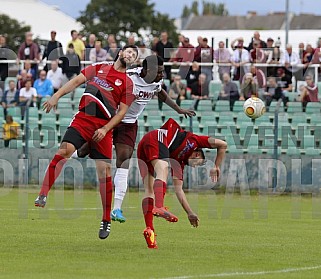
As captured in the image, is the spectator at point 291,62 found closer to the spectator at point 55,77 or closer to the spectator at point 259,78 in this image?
the spectator at point 259,78

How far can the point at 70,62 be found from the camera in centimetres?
2561

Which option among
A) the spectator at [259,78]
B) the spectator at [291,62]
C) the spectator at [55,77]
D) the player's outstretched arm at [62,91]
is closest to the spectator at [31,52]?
the spectator at [55,77]

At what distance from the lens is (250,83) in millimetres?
24609

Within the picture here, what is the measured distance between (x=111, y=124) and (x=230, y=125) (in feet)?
43.2

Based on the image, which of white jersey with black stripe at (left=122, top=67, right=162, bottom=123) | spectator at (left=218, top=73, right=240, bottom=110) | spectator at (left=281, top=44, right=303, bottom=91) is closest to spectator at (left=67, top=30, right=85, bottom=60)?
spectator at (left=218, top=73, right=240, bottom=110)

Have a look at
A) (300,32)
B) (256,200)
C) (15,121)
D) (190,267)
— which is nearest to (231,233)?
(190,267)

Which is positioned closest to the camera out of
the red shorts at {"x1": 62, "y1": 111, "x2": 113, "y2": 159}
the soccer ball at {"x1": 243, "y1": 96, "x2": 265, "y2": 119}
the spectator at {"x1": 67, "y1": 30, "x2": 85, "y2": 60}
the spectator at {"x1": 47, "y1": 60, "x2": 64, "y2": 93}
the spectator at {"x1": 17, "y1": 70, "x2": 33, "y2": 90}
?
the red shorts at {"x1": 62, "y1": 111, "x2": 113, "y2": 159}

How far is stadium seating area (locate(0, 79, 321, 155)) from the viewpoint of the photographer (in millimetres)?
24141

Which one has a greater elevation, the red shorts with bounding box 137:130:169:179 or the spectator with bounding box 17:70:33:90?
the spectator with bounding box 17:70:33:90

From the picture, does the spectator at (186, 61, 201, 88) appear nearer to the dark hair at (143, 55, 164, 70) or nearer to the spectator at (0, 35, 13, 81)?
the spectator at (0, 35, 13, 81)

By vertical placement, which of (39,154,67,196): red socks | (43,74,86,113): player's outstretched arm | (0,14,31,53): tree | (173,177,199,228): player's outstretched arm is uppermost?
(0,14,31,53): tree

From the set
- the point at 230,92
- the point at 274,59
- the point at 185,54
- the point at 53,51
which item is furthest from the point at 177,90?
the point at 53,51

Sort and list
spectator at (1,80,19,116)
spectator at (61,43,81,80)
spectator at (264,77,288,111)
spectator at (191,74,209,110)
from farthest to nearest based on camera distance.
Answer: spectator at (1,80,19,116)
spectator at (61,43,81,80)
spectator at (191,74,209,110)
spectator at (264,77,288,111)

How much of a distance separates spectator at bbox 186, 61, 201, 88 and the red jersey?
13.2 m
